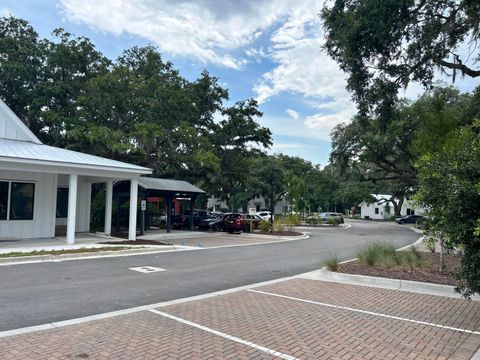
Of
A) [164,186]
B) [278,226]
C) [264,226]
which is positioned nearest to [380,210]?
[278,226]

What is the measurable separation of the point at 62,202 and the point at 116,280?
43.7 ft

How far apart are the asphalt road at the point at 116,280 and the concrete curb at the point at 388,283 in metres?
1.18

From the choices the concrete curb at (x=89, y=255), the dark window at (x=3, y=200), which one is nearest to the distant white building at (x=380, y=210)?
the concrete curb at (x=89, y=255)

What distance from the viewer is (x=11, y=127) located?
788 inches

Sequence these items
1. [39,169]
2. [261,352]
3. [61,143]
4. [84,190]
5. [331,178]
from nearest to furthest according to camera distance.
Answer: [261,352] < [39,169] < [84,190] < [61,143] < [331,178]

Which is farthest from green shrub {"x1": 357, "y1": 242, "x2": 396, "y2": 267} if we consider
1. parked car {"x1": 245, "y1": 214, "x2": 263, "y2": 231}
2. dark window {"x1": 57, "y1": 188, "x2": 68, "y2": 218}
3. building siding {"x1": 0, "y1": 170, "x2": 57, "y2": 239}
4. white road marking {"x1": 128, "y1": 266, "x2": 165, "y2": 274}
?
parked car {"x1": 245, "y1": 214, "x2": 263, "y2": 231}

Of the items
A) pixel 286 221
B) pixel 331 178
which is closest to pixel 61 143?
pixel 286 221

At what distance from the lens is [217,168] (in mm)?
26406

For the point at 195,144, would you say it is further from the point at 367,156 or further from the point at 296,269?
the point at 367,156

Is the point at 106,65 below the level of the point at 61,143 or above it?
above

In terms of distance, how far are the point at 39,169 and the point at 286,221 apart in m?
18.9

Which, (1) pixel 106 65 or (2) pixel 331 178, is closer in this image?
(1) pixel 106 65

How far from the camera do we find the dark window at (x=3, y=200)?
682 inches

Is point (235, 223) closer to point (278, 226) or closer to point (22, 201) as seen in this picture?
point (278, 226)
